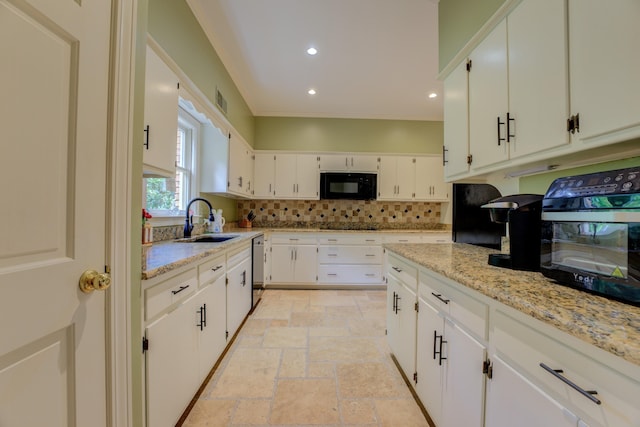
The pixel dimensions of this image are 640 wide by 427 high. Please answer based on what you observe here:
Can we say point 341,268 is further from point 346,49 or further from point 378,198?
point 346,49

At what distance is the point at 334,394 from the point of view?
5.42ft

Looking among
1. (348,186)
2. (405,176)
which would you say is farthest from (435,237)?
(348,186)

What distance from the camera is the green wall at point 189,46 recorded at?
168 cm

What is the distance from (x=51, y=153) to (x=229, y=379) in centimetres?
173

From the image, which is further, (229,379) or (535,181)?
(229,379)

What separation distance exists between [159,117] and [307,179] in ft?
9.01

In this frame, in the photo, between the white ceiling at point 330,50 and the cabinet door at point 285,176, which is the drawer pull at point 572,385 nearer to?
the white ceiling at point 330,50

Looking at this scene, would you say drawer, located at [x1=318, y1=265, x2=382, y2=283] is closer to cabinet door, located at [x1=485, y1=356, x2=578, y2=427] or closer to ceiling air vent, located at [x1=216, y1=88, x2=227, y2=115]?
ceiling air vent, located at [x1=216, y1=88, x2=227, y2=115]

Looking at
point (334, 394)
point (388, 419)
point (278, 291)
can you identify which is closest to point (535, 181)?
point (388, 419)

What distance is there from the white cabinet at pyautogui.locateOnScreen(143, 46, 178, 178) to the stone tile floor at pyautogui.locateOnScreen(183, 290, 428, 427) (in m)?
1.46

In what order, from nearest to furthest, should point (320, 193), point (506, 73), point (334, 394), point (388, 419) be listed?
point (506, 73) < point (388, 419) < point (334, 394) < point (320, 193)

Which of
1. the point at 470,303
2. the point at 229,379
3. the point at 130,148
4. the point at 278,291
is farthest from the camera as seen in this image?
the point at 278,291

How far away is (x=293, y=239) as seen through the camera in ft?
12.6

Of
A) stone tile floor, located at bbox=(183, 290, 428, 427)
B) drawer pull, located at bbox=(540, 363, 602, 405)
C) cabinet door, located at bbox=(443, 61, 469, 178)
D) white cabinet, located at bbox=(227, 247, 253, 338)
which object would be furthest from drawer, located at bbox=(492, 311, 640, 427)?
white cabinet, located at bbox=(227, 247, 253, 338)
